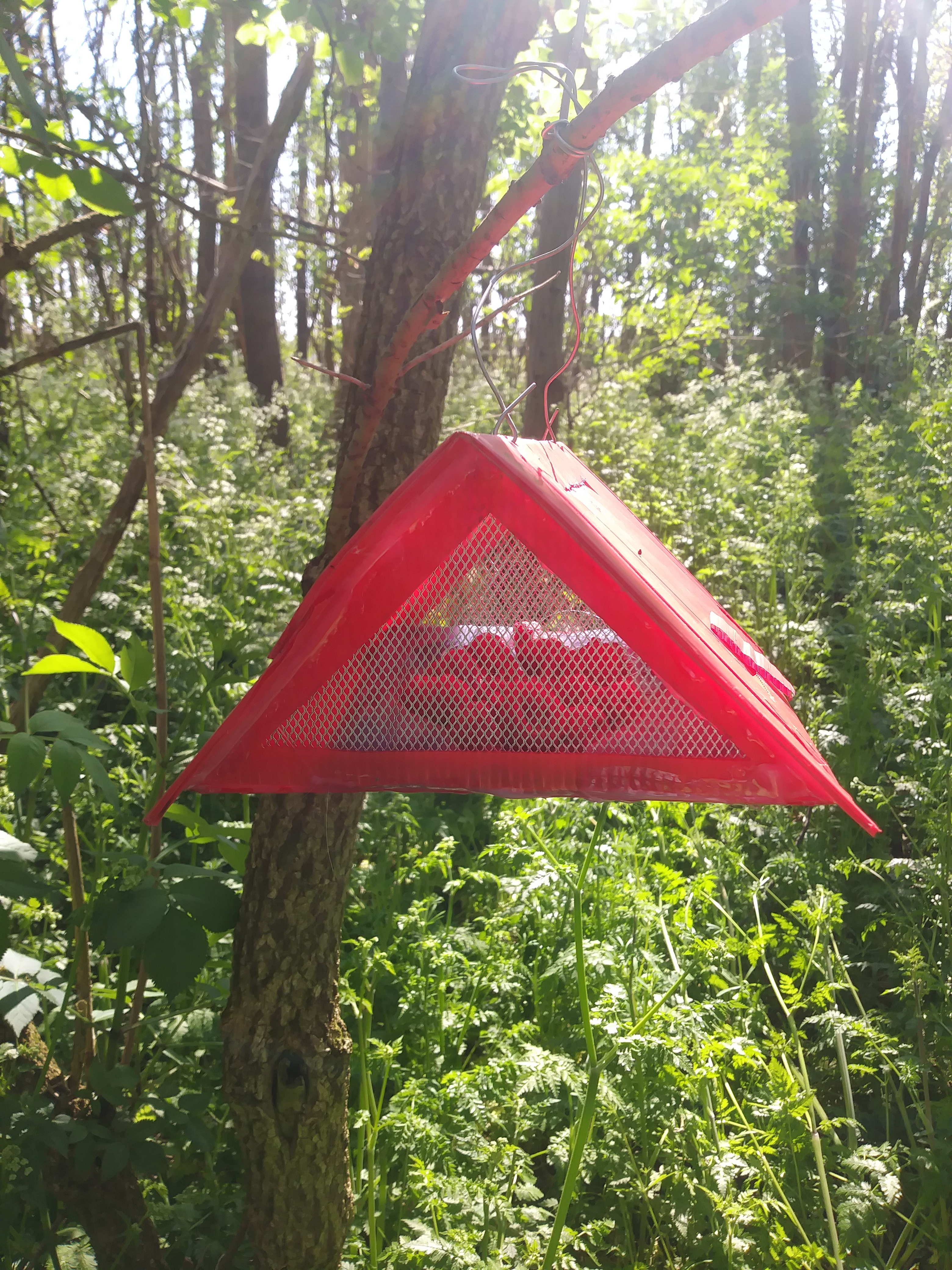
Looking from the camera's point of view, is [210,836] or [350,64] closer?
[210,836]

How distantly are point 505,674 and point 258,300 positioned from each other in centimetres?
913

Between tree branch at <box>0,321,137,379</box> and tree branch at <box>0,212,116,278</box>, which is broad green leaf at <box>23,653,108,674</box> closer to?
tree branch at <box>0,321,137,379</box>

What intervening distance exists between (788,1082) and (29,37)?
3.27 m

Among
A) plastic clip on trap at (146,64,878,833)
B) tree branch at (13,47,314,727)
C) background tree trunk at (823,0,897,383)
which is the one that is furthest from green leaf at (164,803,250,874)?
background tree trunk at (823,0,897,383)

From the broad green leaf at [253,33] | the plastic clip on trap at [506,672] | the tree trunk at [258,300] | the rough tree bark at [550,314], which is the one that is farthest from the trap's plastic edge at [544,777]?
the tree trunk at [258,300]

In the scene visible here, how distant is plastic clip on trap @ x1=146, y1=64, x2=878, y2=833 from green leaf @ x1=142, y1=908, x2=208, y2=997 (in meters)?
0.33

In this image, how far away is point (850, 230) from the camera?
39.3 ft

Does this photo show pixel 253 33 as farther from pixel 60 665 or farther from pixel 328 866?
pixel 328 866

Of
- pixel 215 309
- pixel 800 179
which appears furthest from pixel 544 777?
pixel 800 179

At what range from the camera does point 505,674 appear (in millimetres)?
1321

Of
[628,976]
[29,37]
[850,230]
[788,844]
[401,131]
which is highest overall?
[850,230]

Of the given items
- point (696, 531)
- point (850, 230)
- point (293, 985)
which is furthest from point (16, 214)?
point (850, 230)

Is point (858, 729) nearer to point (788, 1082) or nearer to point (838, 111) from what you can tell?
point (788, 1082)

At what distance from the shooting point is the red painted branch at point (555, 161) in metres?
1.15
